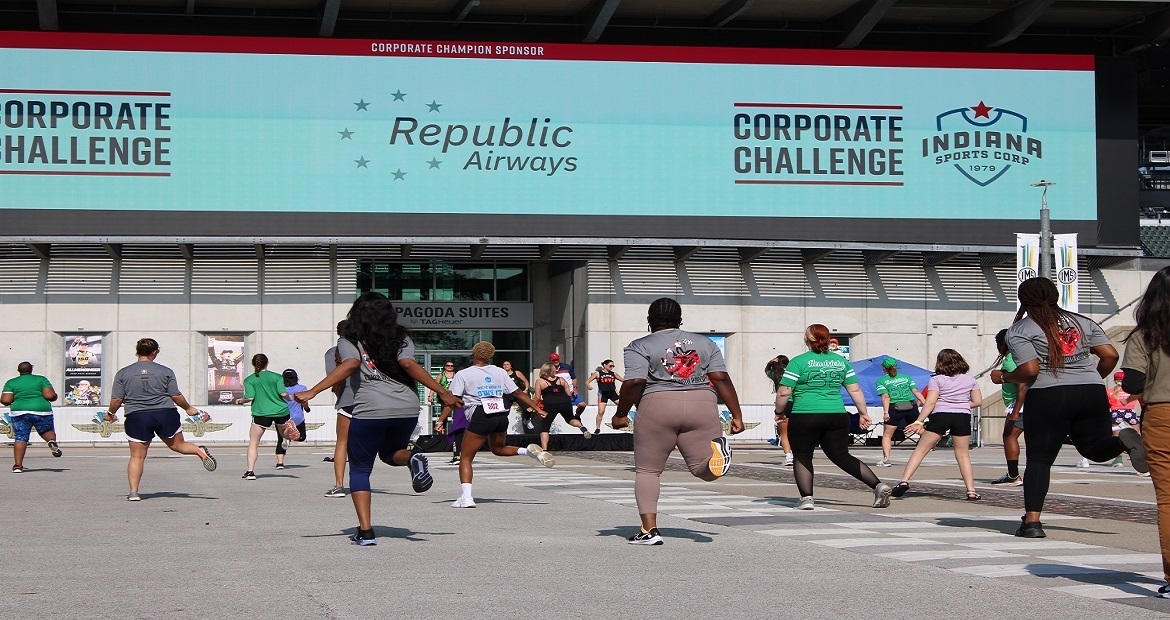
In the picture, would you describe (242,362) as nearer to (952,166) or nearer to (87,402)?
(87,402)

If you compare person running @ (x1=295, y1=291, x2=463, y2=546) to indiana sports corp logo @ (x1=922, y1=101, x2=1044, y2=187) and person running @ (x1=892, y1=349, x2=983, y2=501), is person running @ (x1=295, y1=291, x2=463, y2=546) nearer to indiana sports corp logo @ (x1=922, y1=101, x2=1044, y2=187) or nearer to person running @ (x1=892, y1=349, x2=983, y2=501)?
person running @ (x1=892, y1=349, x2=983, y2=501)

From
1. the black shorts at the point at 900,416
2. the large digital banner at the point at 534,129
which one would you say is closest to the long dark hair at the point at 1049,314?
the black shorts at the point at 900,416

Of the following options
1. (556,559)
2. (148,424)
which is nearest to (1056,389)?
(556,559)

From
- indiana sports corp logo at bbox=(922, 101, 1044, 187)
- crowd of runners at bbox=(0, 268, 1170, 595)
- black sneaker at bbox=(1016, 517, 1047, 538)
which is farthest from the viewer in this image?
indiana sports corp logo at bbox=(922, 101, 1044, 187)

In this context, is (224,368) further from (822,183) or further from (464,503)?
(464,503)

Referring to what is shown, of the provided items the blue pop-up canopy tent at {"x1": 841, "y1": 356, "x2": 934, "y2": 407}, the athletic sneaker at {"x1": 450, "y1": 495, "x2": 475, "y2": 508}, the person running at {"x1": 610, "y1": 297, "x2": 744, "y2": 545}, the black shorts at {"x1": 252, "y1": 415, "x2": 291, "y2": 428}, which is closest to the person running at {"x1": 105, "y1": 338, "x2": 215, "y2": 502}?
the athletic sneaker at {"x1": 450, "y1": 495, "x2": 475, "y2": 508}

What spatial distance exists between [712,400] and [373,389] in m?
2.25

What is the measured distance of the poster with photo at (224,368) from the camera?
3456 cm

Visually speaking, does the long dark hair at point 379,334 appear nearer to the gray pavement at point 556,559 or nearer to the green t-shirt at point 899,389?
the gray pavement at point 556,559

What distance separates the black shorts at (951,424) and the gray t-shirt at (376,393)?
6500mm

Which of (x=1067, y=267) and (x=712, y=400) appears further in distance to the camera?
(x=1067, y=267)

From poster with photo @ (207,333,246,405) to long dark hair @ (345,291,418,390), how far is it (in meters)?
25.9

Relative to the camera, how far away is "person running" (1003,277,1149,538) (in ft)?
31.6

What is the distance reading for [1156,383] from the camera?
706 cm
